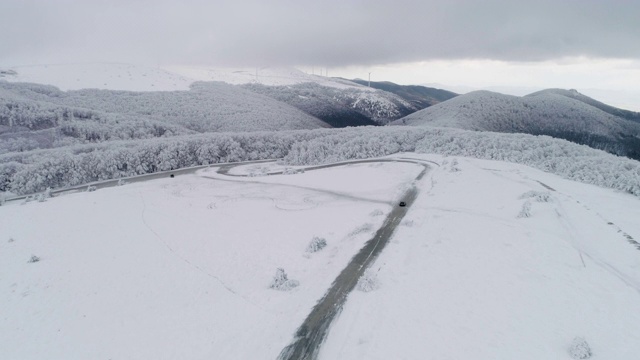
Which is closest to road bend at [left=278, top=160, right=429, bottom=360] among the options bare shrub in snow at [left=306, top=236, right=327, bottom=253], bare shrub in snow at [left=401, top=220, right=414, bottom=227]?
bare shrub in snow at [left=401, top=220, right=414, bottom=227]

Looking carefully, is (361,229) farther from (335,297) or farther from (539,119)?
(539,119)

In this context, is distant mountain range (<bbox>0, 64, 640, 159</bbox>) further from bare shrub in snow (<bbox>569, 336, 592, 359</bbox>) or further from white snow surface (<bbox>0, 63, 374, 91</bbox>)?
bare shrub in snow (<bbox>569, 336, 592, 359</bbox>)

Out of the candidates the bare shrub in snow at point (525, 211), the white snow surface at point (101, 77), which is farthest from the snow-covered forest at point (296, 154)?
the white snow surface at point (101, 77)

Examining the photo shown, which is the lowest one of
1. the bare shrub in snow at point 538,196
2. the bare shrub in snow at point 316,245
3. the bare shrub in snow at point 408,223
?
the bare shrub in snow at point 316,245

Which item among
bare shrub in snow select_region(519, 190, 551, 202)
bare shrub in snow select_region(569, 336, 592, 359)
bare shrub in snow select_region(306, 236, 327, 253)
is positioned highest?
bare shrub in snow select_region(519, 190, 551, 202)

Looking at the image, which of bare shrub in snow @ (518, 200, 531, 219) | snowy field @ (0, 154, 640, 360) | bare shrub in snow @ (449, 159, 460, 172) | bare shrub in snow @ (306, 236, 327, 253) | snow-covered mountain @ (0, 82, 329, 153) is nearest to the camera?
snowy field @ (0, 154, 640, 360)

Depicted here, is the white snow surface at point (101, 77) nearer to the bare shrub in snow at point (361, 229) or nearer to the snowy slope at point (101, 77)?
the snowy slope at point (101, 77)

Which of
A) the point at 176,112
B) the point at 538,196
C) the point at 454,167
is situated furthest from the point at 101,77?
the point at 538,196
